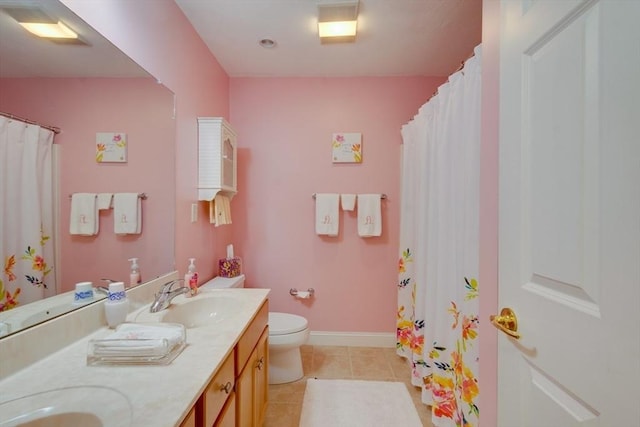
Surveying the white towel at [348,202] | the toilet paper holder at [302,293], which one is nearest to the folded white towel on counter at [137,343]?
the toilet paper holder at [302,293]

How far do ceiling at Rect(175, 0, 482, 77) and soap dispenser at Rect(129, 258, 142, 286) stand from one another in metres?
1.53

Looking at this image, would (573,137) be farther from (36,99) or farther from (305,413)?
(305,413)

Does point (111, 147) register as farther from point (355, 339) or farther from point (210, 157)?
point (355, 339)

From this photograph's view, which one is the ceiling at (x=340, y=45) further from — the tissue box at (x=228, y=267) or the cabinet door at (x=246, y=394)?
the cabinet door at (x=246, y=394)

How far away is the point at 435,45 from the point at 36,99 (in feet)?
7.53

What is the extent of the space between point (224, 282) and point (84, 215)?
3.63 feet

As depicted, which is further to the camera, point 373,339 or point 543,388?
point 373,339

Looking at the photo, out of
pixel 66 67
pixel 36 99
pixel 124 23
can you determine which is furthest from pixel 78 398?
pixel 124 23

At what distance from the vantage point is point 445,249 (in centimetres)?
156

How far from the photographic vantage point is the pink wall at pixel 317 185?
2441mm

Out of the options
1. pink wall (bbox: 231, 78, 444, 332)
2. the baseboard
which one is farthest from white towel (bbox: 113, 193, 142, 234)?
the baseboard

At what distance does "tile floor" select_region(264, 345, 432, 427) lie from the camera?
65.0 inches

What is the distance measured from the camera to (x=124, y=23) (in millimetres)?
1215

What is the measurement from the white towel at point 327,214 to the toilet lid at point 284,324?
0.76m
